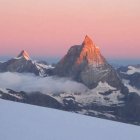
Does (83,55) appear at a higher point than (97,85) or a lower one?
higher

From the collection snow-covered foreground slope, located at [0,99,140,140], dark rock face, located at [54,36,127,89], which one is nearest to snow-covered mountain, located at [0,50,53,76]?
dark rock face, located at [54,36,127,89]

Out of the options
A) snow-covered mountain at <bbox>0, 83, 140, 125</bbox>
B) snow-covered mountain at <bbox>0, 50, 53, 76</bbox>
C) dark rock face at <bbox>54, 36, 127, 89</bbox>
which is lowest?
snow-covered mountain at <bbox>0, 83, 140, 125</bbox>

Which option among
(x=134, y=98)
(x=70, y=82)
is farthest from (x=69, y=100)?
(x=134, y=98)

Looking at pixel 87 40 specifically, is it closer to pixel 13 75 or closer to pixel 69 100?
pixel 69 100

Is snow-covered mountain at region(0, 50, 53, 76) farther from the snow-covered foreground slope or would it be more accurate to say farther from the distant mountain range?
the snow-covered foreground slope

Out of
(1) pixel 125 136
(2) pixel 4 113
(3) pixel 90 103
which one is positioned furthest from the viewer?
(3) pixel 90 103

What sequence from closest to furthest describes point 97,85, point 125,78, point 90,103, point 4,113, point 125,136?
1. point 125,136
2. point 4,113
3. point 125,78
4. point 90,103
5. point 97,85

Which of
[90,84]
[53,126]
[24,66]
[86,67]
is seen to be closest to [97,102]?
[90,84]

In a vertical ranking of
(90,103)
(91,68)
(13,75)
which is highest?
(91,68)
